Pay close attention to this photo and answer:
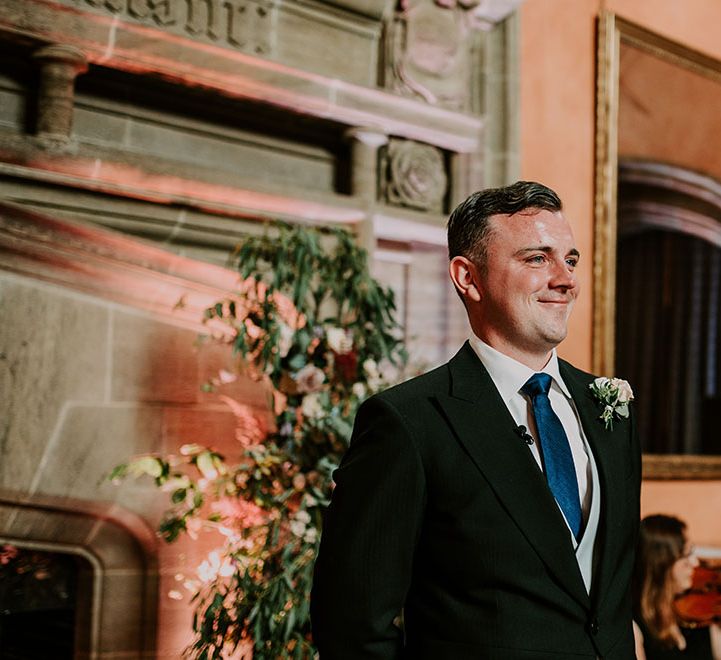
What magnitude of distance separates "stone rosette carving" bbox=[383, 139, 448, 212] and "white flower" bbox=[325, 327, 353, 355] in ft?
3.54

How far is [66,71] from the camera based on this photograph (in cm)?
303

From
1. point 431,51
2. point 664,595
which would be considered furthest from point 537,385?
point 664,595

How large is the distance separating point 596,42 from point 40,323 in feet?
9.73

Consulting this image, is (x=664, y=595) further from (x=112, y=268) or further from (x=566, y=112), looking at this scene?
(x=112, y=268)

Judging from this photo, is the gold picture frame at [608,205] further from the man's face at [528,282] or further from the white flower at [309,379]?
the man's face at [528,282]

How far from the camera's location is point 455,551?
154 centimetres

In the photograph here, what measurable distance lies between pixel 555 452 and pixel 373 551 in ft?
1.17

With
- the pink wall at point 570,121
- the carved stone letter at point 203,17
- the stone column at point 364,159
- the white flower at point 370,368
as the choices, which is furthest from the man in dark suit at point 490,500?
the pink wall at point 570,121

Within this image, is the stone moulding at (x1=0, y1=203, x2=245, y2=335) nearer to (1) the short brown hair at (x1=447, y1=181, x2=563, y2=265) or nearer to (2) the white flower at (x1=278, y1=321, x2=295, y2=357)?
(2) the white flower at (x1=278, y1=321, x2=295, y2=357)

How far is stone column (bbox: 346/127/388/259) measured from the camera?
3.72 m

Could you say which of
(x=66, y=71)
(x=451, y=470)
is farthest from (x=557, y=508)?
(x=66, y=71)

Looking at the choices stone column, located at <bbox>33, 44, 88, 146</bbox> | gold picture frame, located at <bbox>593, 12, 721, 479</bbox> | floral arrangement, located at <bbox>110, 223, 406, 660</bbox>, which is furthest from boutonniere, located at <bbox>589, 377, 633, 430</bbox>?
gold picture frame, located at <bbox>593, 12, 721, 479</bbox>

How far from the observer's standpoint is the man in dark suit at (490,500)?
5.02ft

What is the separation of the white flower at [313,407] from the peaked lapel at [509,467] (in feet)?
3.83
